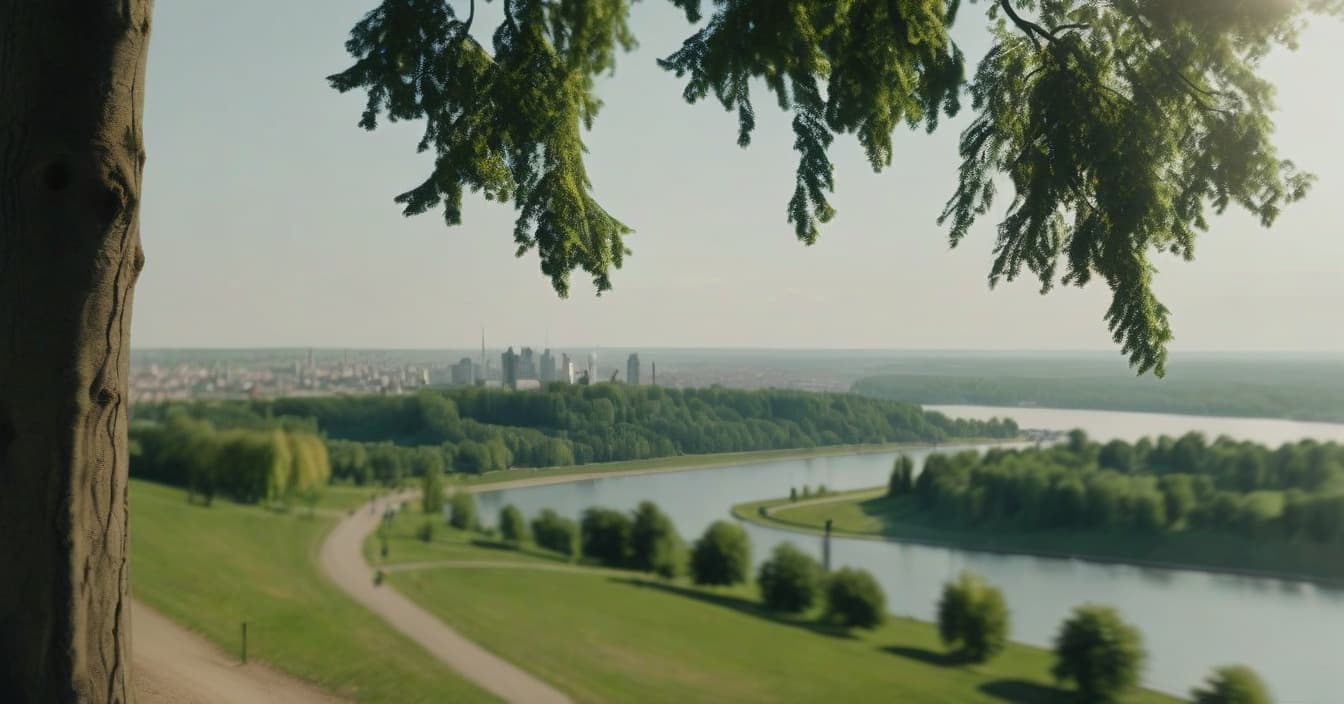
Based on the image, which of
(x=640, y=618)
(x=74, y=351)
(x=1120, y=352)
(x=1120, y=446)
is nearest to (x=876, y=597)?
(x=640, y=618)

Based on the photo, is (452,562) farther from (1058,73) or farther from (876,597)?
(1058,73)

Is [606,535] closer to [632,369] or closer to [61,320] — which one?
[632,369]

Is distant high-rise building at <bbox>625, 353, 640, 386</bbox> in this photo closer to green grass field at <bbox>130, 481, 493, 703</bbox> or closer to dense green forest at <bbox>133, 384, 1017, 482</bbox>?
dense green forest at <bbox>133, 384, 1017, 482</bbox>

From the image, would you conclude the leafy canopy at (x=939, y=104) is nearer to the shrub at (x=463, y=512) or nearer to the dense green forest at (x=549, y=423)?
the dense green forest at (x=549, y=423)

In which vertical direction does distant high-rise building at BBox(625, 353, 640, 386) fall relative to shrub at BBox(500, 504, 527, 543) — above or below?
above

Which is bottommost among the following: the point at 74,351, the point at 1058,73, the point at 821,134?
the point at 74,351

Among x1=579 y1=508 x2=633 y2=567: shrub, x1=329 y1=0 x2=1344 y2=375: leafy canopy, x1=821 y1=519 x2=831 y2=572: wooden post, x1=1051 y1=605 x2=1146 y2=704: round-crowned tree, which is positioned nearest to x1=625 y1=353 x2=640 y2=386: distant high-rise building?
x1=579 y1=508 x2=633 y2=567: shrub

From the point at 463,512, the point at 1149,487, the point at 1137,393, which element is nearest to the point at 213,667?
the point at 463,512
